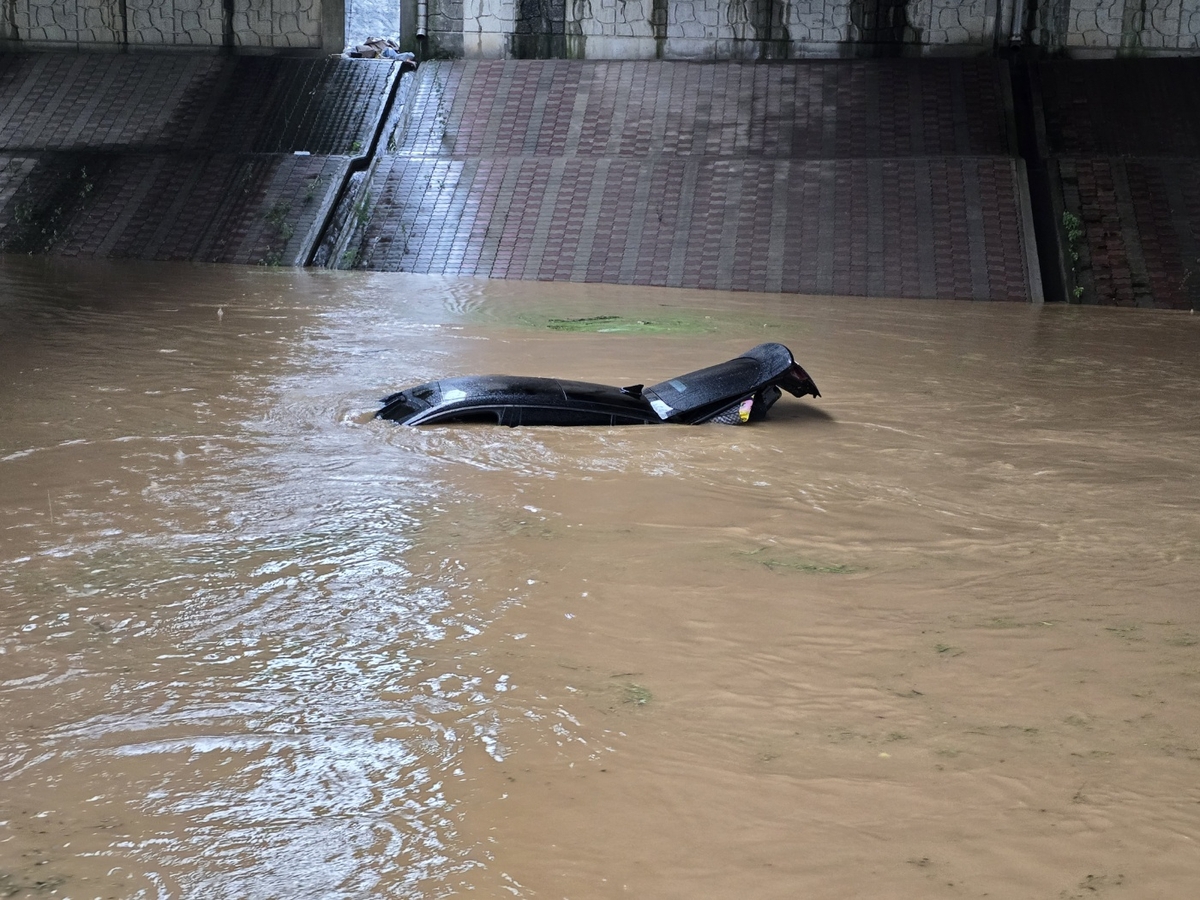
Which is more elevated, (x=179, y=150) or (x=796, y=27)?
(x=796, y=27)

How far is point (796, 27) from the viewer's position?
16.1 meters

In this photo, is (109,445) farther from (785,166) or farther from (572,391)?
(785,166)

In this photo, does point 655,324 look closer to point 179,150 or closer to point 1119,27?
point 179,150

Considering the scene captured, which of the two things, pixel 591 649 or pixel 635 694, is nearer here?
pixel 635 694

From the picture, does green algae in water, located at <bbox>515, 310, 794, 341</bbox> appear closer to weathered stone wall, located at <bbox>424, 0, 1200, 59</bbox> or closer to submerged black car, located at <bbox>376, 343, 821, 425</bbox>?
submerged black car, located at <bbox>376, 343, 821, 425</bbox>

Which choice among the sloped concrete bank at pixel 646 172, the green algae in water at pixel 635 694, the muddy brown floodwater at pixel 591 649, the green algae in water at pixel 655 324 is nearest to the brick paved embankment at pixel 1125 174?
the sloped concrete bank at pixel 646 172

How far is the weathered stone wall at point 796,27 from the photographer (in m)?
15.5

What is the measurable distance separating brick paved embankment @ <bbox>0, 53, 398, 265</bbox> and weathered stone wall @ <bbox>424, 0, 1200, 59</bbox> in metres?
1.49

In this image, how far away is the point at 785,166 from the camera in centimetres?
1433

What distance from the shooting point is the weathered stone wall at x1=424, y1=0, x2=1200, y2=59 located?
15.5 m

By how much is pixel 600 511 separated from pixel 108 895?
2920 mm

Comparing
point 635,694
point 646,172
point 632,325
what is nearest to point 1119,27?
point 646,172

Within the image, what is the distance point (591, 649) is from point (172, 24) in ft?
53.6

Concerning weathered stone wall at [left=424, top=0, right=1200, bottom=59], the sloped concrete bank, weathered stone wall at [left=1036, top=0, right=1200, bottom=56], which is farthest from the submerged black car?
weathered stone wall at [left=1036, top=0, right=1200, bottom=56]
